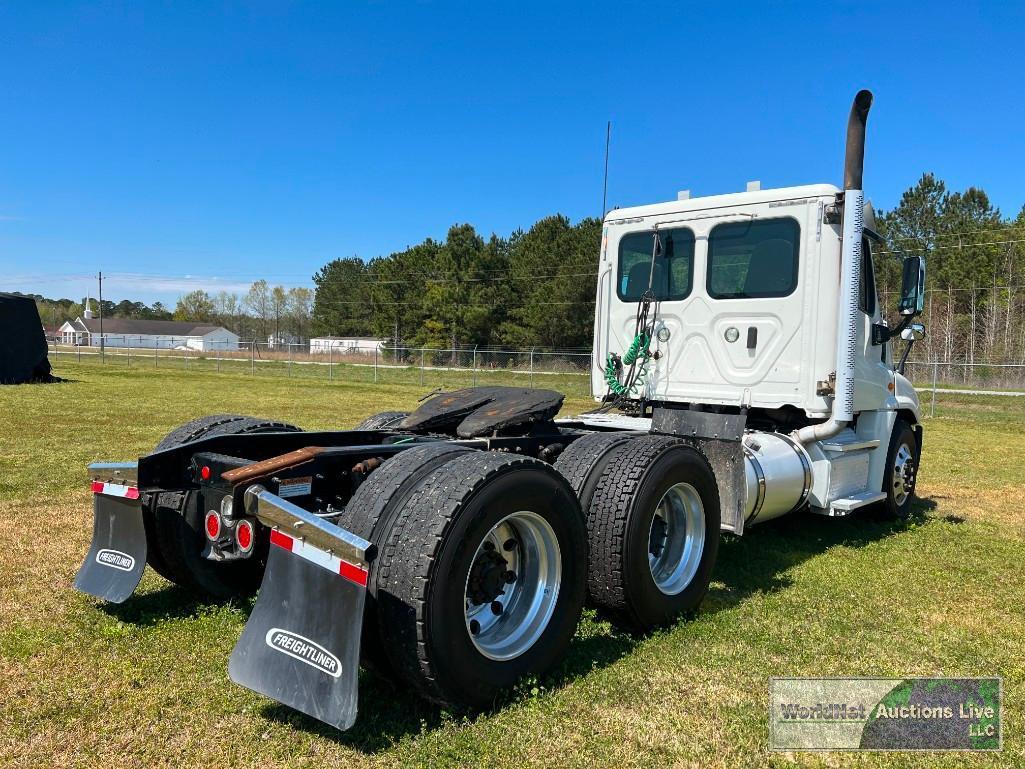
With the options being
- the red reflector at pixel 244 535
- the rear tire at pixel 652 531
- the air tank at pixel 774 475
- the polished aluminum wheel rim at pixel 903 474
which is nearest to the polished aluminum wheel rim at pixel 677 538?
the rear tire at pixel 652 531

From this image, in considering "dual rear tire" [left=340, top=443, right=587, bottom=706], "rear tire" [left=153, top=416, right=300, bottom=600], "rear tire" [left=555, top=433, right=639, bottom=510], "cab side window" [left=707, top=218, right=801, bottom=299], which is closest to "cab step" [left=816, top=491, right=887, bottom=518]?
"cab side window" [left=707, top=218, right=801, bottom=299]

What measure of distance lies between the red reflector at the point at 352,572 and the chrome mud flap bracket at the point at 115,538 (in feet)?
5.35

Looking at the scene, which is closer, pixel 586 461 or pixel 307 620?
pixel 307 620

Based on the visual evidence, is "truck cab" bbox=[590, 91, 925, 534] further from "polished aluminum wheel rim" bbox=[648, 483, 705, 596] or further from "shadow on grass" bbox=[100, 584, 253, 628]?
"shadow on grass" bbox=[100, 584, 253, 628]

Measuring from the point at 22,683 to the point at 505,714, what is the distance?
2161mm

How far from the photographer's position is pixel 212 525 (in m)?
3.56

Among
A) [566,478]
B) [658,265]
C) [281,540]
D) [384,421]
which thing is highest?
[658,265]

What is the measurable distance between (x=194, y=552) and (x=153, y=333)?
11994 centimetres

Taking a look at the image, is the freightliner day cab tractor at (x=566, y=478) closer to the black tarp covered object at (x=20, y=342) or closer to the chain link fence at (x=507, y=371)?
the chain link fence at (x=507, y=371)

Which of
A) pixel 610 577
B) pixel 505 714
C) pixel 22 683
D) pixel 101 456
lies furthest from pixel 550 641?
pixel 101 456

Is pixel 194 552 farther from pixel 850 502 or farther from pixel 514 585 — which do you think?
pixel 850 502

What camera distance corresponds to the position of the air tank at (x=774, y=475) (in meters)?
5.31

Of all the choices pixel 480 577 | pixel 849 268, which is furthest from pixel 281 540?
pixel 849 268

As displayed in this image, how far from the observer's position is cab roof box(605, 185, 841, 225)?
19.3 ft
